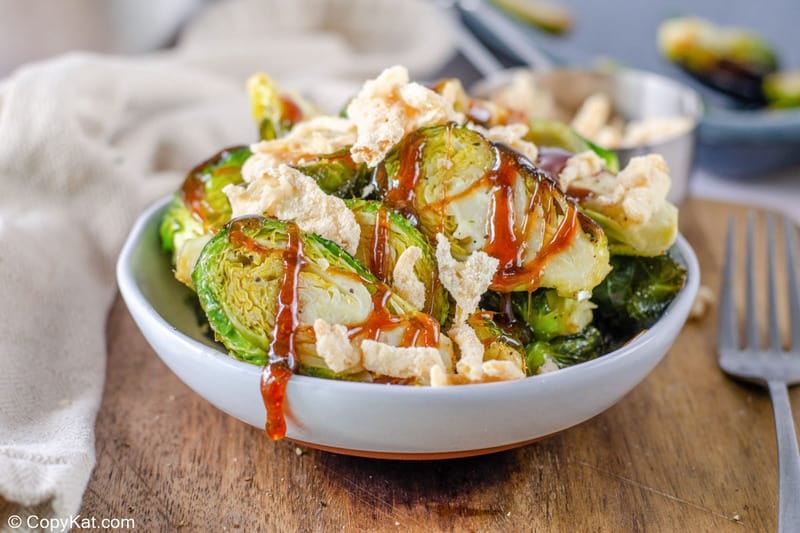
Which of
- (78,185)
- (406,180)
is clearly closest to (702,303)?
(406,180)

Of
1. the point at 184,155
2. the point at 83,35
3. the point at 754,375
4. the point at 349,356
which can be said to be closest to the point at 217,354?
the point at 349,356

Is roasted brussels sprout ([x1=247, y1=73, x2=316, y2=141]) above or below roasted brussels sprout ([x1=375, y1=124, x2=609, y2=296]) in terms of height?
below

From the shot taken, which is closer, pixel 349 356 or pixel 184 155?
pixel 349 356

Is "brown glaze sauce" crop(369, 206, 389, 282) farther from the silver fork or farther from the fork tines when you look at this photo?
the fork tines

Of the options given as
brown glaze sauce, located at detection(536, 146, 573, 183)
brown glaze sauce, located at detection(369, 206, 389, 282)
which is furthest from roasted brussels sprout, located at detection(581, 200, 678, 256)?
brown glaze sauce, located at detection(369, 206, 389, 282)

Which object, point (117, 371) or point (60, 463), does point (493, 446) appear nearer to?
point (60, 463)

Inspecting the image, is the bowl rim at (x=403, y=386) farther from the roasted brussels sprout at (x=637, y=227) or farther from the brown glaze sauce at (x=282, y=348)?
the roasted brussels sprout at (x=637, y=227)

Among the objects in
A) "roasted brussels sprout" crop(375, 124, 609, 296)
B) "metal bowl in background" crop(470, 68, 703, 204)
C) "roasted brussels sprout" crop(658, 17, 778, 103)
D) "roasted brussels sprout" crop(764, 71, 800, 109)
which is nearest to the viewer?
"roasted brussels sprout" crop(375, 124, 609, 296)
